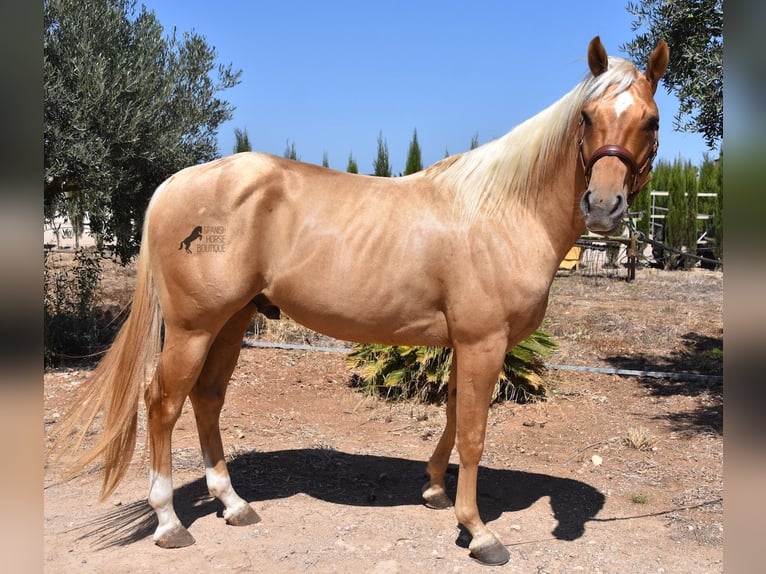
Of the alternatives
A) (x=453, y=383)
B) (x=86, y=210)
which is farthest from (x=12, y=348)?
(x=86, y=210)

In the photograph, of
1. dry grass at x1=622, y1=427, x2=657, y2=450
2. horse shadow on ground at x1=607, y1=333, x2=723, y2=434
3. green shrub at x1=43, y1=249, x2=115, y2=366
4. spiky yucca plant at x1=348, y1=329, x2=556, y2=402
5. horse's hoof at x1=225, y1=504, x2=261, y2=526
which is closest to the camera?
horse's hoof at x1=225, y1=504, x2=261, y2=526

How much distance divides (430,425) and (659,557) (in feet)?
8.10

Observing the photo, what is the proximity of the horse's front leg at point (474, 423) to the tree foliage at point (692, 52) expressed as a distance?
10.6 ft

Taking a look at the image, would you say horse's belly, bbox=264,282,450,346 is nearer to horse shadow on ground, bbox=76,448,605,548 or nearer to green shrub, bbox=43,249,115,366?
horse shadow on ground, bbox=76,448,605,548

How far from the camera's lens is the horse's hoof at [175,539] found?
3.16m

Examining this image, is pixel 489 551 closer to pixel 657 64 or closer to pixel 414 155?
pixel 657 64

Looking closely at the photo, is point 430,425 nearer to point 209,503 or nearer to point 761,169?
point 209,503

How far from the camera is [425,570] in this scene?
3002mm

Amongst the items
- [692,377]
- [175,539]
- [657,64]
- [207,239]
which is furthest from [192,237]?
[692,377]

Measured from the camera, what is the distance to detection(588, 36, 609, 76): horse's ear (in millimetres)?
2771

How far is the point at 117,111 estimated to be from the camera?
6.05 metres

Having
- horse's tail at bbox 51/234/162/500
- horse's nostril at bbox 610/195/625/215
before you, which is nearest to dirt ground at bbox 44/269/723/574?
horse's tail at bbox 51/234/162/500

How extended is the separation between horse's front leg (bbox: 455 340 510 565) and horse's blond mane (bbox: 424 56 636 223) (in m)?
0.71

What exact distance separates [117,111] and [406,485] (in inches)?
185
